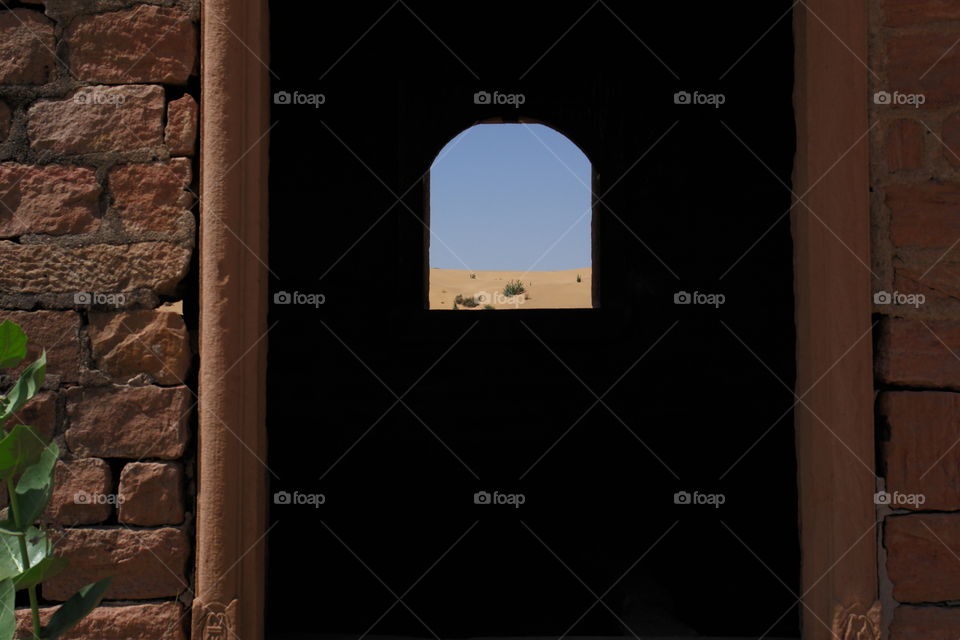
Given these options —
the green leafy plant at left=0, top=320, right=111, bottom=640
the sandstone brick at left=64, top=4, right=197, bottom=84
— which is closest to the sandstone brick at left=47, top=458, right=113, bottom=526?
the green leafy plant at left=0, top=320, right=111, bottom=640

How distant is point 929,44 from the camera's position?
6.38 ft

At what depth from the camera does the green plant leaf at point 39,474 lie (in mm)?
1601

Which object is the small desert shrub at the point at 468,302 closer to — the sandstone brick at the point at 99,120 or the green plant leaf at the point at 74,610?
the sandstone brick at the point at 99,120

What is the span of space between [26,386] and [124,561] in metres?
0.54

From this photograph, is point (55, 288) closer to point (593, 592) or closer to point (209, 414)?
point (209, 414)

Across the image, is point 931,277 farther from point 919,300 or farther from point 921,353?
point 921,353

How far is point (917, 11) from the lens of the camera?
195 cm

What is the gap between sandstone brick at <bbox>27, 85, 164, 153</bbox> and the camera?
1.94 metres

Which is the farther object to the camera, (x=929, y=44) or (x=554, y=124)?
(x=554, y=124)

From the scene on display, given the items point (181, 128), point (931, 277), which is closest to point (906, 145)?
point (931, 277)

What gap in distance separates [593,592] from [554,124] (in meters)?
Answer: 2.94

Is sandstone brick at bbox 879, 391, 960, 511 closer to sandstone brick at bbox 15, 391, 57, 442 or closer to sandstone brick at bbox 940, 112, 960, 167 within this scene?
sandstone brick at bbox 940, 112, 960, 167

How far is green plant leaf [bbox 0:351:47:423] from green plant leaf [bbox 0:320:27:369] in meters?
0.04

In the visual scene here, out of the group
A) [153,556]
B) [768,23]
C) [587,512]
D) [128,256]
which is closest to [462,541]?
[587,512]
